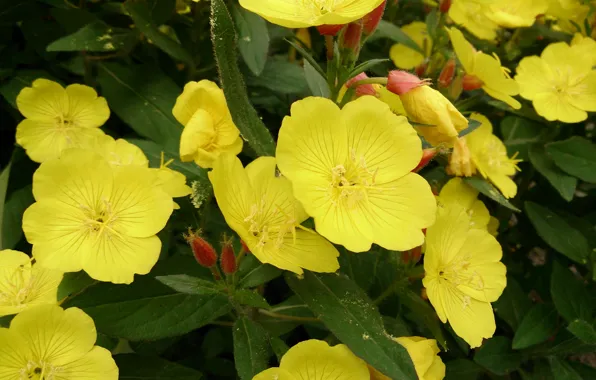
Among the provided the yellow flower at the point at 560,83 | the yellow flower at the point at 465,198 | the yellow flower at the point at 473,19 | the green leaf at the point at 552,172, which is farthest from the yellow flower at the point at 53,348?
the yellow flower at the point at 473,19

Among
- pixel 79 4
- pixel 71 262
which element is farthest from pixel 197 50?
pixel 71 262

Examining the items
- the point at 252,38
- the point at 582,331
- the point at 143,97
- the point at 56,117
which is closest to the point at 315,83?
the point at 252,38

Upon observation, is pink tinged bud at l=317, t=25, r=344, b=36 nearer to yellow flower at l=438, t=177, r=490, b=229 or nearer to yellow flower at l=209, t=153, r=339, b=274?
yellow flower at l=209, t=153, r=339, b=274

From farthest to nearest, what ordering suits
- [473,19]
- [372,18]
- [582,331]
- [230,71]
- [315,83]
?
1. [473,19]
2. [582,331]
3. [315,83]
4. [372,18]
5. [230,71]

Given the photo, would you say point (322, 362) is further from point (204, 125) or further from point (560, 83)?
point (560, 83)

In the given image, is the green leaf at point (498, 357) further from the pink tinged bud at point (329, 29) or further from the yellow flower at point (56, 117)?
the yellow flower at point (56, 117)

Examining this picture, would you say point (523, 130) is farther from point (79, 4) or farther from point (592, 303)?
point (79, 4)

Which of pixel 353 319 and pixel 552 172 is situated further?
pixel 552 172

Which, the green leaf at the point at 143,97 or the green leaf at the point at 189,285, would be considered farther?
the green leaf at the point at 143,97
